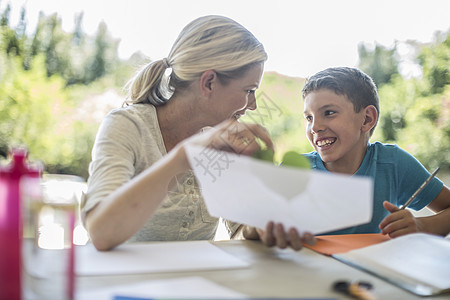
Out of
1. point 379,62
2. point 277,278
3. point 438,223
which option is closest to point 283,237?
point 277,278

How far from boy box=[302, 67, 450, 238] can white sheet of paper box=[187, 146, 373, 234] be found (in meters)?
0.62

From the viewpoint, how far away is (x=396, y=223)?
Result: 44.9 inches

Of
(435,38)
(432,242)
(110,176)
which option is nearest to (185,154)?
(110,176)

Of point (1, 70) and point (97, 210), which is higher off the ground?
point (97, 210)

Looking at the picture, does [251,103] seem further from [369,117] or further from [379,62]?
[379,62]

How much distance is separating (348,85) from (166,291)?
3.57 feet

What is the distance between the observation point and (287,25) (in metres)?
4.46

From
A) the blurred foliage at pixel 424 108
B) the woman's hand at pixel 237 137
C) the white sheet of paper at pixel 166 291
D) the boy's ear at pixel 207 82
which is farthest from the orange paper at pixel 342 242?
the blurred foliage at pixel 424 108

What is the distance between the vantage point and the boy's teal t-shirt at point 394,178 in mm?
1501

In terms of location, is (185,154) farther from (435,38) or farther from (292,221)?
(435,38)

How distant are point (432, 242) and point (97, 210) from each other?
72cm

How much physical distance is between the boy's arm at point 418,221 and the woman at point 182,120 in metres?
0.33

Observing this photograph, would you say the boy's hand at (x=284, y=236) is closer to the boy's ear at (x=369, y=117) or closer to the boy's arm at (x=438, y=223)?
the boy's arm at (x=438, y=223)

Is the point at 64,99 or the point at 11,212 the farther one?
the point at 64,99
